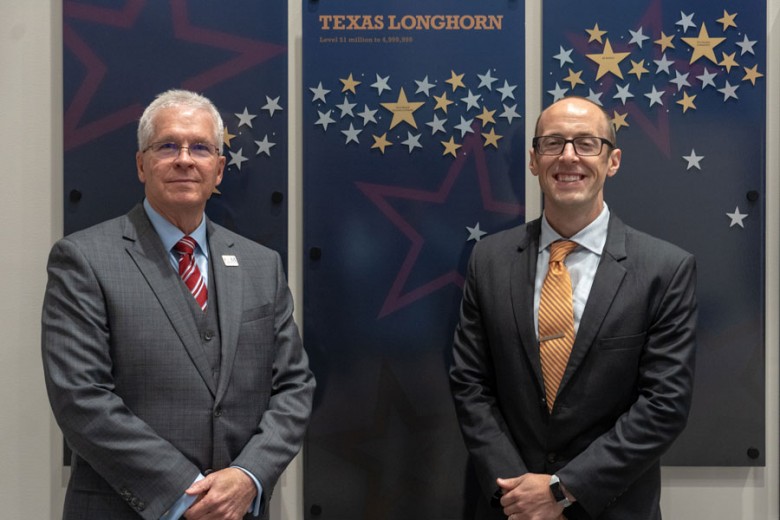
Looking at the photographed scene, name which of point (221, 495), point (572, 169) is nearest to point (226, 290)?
point (221, 495)

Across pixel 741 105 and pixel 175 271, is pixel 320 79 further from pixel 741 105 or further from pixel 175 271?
pixel 741 105

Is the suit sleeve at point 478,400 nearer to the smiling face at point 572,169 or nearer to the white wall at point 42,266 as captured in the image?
the smiling face at point 572,169

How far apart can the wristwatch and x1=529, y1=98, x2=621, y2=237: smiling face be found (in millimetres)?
651

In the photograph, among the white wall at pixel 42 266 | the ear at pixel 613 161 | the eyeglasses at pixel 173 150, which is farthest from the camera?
the white wall at pixel 42 266

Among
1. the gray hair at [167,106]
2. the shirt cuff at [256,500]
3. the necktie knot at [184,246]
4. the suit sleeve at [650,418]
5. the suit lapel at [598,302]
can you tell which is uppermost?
the gray hair at [167,106]

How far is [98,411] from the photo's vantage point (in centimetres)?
171

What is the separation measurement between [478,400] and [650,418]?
44 cm

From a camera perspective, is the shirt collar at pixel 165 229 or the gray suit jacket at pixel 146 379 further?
the shirt collar at pixel 165 229

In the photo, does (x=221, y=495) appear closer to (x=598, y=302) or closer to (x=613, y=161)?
(x=598, y=302)

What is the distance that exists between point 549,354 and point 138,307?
104cm

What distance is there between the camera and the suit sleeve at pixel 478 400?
Answer: 1.96 m

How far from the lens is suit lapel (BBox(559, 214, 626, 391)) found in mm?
1919

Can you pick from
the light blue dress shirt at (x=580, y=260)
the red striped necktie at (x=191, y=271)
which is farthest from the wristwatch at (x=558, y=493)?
the red striped necktie at (x=191, y=271)

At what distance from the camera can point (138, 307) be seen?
71.9 inches
